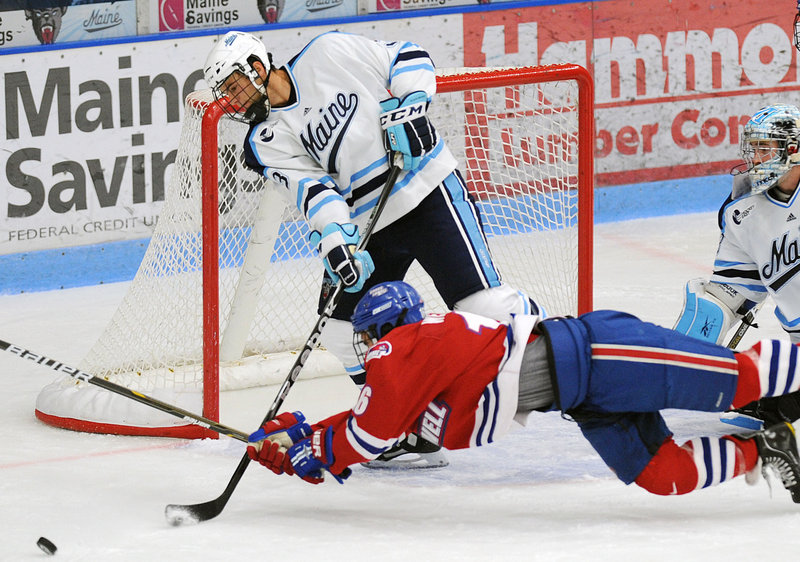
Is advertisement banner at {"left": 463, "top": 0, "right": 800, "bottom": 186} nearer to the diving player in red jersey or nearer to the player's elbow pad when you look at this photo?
the player's elbow pad

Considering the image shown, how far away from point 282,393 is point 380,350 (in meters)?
0.59

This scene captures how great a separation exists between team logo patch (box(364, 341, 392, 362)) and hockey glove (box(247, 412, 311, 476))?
1.14 feet

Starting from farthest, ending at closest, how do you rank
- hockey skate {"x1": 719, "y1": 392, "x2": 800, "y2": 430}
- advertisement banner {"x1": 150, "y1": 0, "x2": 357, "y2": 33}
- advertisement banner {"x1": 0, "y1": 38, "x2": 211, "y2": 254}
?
advertisement banner {"x1": 150, "y1": 0, "x2": 357, "y2": 33} → advertisement banner {"x1": 0, "y1": 38, "x2": 211, "y2": 254} → hockey skate {"x1": 719, "y1": 392, "x2": 800, "y2": 430}

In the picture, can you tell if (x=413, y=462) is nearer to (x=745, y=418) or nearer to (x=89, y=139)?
(x=745, y=418)

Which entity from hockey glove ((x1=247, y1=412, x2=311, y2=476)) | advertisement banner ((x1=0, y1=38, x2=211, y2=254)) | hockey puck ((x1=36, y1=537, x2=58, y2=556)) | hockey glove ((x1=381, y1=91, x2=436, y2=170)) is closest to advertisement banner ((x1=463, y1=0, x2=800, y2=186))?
advertisement banner ((x1=0, y1=38, x2=211, y2=254))

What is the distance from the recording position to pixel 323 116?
3.44 m

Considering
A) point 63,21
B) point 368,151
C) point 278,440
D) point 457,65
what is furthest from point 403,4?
point 278,440

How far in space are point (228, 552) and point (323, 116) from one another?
1.08 m

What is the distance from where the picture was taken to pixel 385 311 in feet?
9.70

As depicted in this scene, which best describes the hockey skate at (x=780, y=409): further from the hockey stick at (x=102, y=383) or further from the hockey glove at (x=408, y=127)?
the hockey stick at (x=102, y=383)

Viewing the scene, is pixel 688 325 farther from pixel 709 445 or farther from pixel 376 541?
Answer: pixel 376 541

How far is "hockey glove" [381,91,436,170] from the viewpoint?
3.40m

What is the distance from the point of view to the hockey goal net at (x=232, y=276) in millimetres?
3820

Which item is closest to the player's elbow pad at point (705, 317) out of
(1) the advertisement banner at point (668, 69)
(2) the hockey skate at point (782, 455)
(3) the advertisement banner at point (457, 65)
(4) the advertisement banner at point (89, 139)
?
(2) the hockey skate at point (782, 455)
